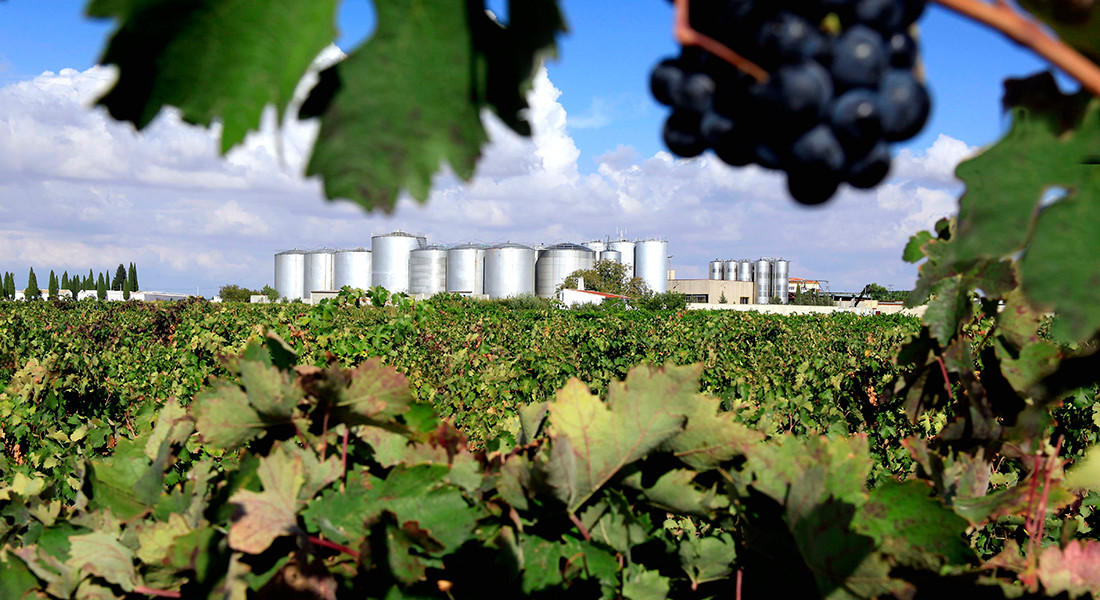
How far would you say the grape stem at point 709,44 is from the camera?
66cm

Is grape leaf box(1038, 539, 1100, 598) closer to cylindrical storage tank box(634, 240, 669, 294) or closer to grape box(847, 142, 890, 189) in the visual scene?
grape box(847, 142, 890, 189)

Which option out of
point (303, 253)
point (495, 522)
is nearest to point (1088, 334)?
point (495, 522)

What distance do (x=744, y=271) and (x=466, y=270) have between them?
36.0m

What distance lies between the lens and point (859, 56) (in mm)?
689

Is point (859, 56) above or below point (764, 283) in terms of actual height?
below

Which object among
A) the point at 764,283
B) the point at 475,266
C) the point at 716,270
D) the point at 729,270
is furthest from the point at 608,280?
the point at 716,270

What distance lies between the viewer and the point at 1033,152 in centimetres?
72

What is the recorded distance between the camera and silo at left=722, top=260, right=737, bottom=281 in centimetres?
9056

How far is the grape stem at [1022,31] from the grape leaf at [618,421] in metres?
0.95

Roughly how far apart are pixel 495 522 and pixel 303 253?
88194 mm

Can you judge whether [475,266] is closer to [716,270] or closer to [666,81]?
[716,270]

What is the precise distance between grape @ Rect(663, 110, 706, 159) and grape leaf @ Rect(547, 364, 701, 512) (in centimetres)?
72

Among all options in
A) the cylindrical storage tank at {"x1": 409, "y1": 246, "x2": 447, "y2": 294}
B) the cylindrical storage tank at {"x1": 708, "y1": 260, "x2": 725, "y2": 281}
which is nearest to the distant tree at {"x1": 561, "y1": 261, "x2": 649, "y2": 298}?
the cylindrical storage tank at {"x1": 409, "y1": 246, "x2": 447, "y2": 294}

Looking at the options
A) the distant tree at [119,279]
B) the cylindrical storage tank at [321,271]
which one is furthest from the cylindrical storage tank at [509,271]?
the distant tree at [119,279]
